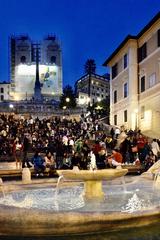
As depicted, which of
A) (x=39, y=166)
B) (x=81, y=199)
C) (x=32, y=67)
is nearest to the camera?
(x=81, y=199)

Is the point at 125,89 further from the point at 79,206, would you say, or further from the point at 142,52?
the point at 79,206

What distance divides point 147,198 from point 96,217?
4.32 metres

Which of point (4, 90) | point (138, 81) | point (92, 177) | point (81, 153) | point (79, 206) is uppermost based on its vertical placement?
point (4, 90)

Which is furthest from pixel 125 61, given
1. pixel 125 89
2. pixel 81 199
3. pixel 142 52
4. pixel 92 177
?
pixel 92 177

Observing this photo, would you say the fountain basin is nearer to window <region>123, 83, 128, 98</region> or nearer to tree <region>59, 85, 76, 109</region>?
window <region>123, 83, 128, 98</region>

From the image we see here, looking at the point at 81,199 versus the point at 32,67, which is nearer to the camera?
the point at 81,199

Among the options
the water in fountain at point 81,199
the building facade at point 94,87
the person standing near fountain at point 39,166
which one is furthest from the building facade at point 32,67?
the water in fountain at point 81,199

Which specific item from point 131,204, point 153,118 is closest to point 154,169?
point 131,204

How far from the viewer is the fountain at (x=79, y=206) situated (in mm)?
7480

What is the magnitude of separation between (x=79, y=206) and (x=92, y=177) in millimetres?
989

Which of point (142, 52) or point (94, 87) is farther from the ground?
point (94, 87)

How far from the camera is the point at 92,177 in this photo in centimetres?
1090

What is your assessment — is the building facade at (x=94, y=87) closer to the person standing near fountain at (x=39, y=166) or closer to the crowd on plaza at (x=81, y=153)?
the crowd on plaza at (x=81, y=153)

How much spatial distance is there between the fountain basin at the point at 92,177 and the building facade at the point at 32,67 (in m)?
109
